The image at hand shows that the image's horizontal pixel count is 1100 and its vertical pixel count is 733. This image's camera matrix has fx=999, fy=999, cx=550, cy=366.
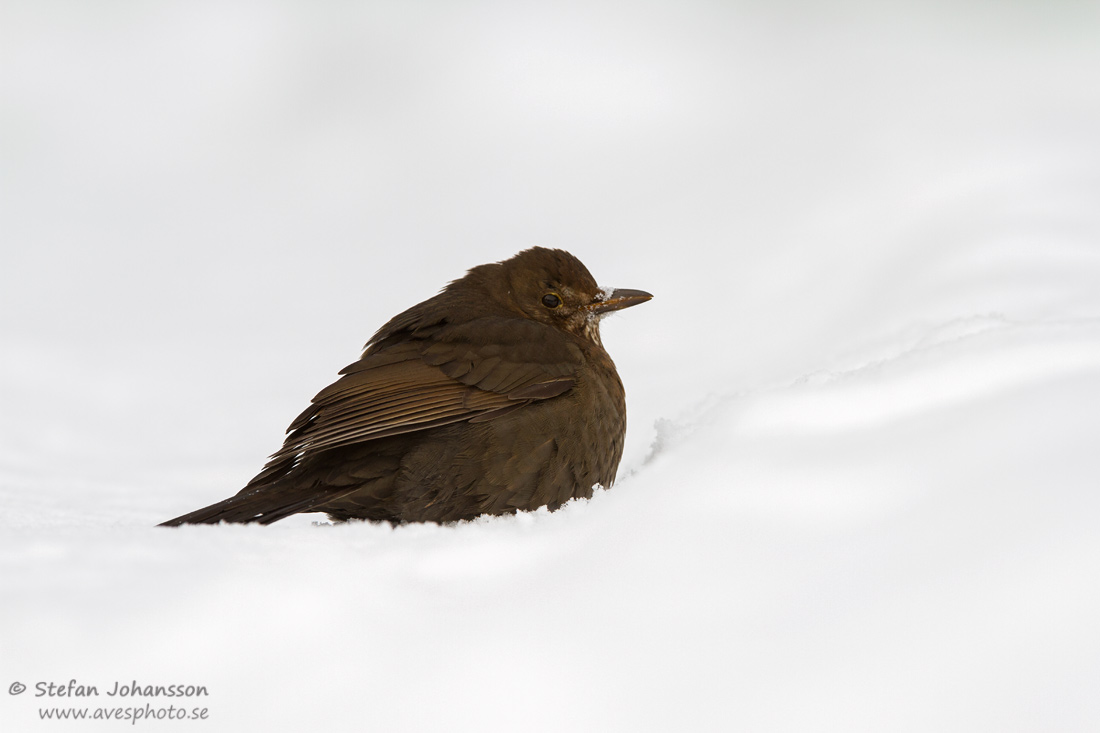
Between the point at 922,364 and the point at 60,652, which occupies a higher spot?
the point at 922,364

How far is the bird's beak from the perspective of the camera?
409 cm

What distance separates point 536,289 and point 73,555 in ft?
6.84

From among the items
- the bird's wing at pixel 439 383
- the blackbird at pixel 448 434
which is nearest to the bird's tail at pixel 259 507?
the blackbird at pixel 448 434

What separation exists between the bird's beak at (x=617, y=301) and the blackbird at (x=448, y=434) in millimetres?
431

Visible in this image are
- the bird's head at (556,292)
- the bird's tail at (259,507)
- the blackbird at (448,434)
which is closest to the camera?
the bird's tail at (259,507)

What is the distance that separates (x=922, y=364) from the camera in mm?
3348

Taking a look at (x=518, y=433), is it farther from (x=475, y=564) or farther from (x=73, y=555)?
(x=73, y=555)

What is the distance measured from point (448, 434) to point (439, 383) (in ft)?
0.61

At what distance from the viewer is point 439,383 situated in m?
3.37

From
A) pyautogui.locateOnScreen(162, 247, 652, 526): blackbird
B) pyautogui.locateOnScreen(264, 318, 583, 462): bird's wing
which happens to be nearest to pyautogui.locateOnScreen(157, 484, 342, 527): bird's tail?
pyautogui.locateOnScreen(162, 247, 652, 526): blackbird

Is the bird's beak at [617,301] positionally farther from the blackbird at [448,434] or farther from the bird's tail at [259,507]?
the bird's tail at [259,507]

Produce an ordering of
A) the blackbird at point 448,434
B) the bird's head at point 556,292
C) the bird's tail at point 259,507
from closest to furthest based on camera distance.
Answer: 1. the bird's tail at point 259,507
2. the blackbird at point 448,434
3. the bird's head at point 556,292

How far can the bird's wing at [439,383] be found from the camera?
320cm

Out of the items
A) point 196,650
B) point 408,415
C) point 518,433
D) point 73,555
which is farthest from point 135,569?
point 518,433
